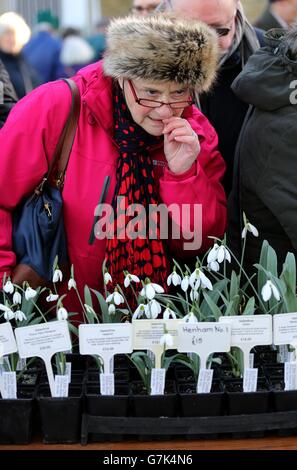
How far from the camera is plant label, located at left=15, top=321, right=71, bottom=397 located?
5.38ft

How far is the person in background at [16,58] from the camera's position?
13.1ft

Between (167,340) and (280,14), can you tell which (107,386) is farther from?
(280,14)

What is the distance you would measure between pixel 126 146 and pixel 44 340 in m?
0.60

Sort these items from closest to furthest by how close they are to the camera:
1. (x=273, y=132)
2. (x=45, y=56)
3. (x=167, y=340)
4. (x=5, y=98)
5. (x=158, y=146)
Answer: (x=167, y=340) < (x=273, y=132) < (x=158, y=146) < (x=5, y=98) < (x=45, y=56)

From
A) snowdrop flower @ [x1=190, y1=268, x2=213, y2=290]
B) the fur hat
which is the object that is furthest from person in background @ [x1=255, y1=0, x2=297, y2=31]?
snowdrop flower @ [x1=190, y1=268, x2=213, y2=290]

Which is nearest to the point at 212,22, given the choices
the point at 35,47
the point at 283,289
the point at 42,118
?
the point at 42,118

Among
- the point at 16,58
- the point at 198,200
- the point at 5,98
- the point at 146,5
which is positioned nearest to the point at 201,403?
the point at 198,200

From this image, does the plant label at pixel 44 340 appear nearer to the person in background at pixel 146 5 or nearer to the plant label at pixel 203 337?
the plant label at pixel 203 337

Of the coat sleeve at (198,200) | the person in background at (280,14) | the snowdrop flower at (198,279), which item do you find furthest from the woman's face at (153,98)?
the person in background at (280,14)

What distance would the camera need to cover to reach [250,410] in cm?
166

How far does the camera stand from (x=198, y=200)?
6.52 feet

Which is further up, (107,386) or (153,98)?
(153,98)

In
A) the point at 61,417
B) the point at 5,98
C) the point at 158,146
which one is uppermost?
the point at 5,98
